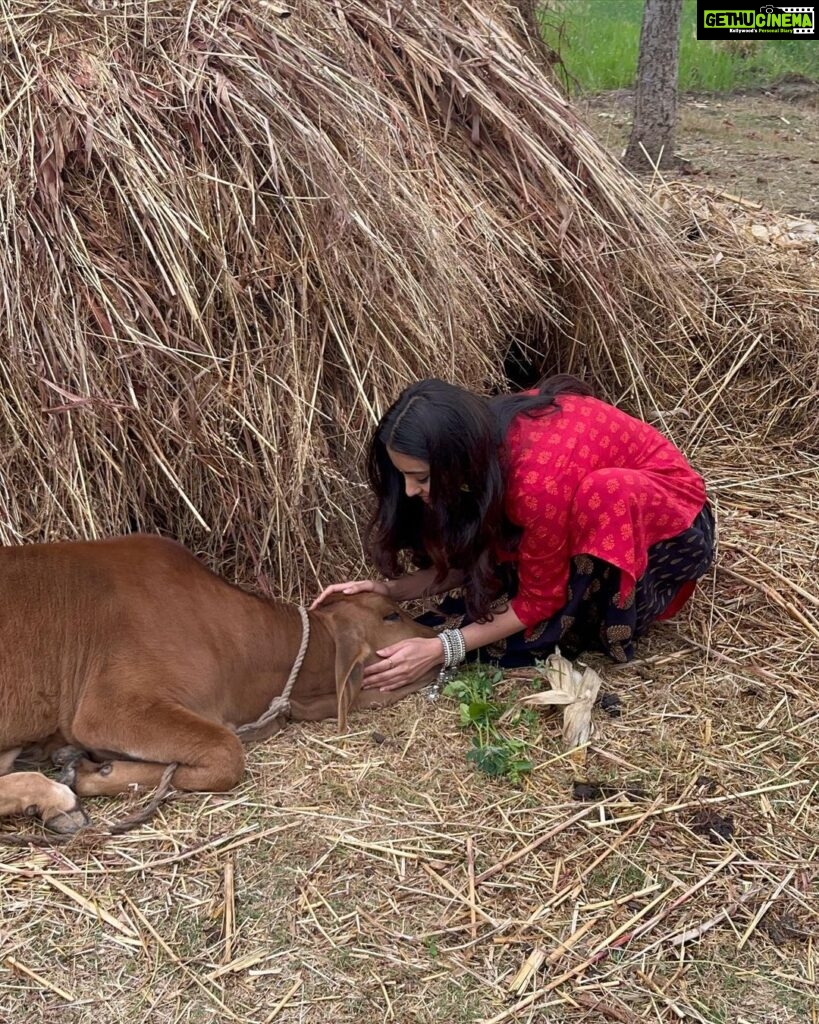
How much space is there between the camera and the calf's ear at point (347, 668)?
4141 mm

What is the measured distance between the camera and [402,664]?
13.9ft

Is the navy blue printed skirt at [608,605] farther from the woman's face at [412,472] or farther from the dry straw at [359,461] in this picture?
the woman's face at [412,472]

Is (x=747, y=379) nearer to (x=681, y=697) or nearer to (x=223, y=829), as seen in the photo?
(x=681, y=697)

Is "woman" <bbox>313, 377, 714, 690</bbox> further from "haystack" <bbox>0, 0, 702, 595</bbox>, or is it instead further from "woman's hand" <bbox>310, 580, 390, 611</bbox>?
"haystack" <bbox>0, 0, 702, 595</bbox>

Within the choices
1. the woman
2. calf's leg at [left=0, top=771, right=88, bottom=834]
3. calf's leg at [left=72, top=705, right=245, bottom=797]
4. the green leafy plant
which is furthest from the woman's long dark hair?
calf's leg at [left=0, top=771, right=88, bottom=834]

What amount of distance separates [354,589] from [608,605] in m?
0.97

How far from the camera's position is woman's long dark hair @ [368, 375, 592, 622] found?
150 inches

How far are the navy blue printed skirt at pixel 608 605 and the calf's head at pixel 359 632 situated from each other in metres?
0.27

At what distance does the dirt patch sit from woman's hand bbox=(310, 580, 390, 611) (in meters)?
5.39

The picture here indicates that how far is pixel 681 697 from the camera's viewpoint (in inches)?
171

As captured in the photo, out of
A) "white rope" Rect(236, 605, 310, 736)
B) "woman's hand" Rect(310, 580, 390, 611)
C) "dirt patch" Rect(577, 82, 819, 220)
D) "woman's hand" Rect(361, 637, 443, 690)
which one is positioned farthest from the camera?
"dirt patch" Rect(577, 82, 819, 220)

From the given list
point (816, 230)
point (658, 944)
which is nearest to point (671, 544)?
point (658, 944)

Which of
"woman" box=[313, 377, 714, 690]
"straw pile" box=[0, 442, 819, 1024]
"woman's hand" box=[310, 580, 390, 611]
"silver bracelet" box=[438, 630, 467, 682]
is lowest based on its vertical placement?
"straw pile" box=[0, 442, 819, 1024]

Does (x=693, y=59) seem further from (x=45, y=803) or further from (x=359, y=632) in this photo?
(x=45, y=803)
